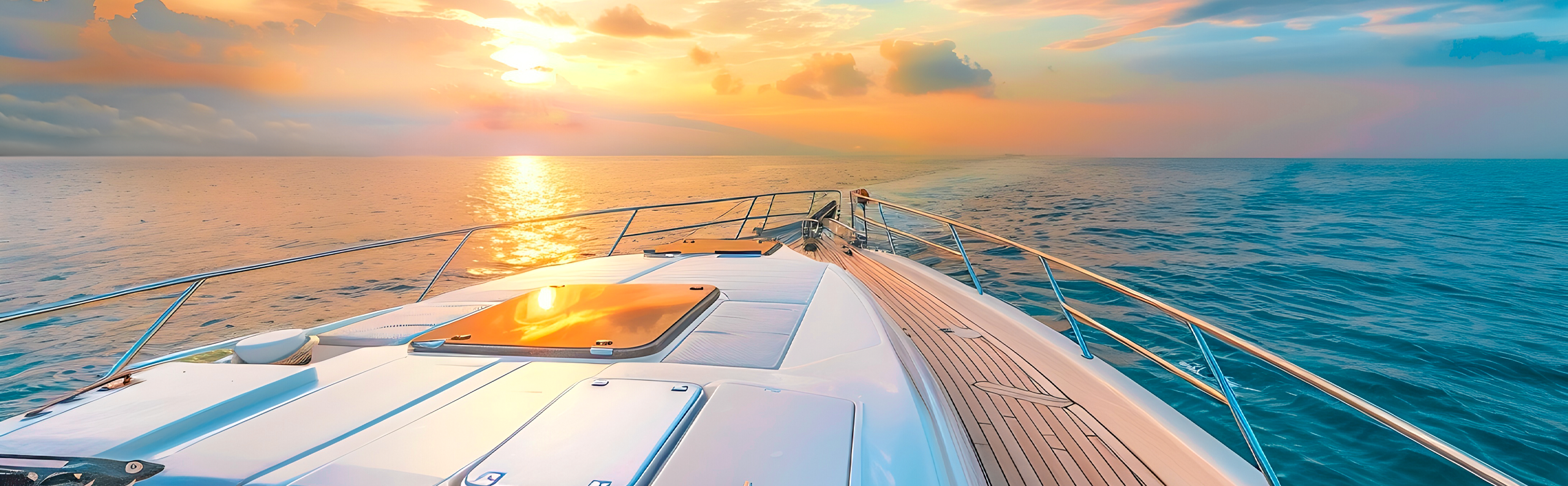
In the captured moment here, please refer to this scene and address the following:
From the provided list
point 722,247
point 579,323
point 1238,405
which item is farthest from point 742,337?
point 722,247

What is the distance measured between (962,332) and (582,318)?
2.31 meters

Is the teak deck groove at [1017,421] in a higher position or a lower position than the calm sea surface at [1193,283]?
higher

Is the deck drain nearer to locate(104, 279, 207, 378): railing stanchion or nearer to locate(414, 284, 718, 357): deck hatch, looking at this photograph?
locate(414, 284, 718, 357): deck hatch

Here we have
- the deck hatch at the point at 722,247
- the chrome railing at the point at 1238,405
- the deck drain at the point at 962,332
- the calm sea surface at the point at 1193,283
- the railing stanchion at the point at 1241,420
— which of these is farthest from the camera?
the deck hatch at the point at 722,247

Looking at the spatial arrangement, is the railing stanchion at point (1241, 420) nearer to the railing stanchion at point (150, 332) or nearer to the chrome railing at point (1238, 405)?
the chrome railing at point (1238, 405)

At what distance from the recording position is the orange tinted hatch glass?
198 cm

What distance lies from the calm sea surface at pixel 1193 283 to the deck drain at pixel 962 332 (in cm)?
164

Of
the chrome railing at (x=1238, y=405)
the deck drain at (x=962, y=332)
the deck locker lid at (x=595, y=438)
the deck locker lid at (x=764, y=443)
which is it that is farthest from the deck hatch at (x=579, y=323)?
the chrome railing at (x=1238, y=405)

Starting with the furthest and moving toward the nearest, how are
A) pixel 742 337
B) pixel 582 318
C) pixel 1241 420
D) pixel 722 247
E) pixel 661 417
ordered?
pixel 722 247
pixel 582 318
pixel 742 337
pixel 1241 420
pixel 661 417

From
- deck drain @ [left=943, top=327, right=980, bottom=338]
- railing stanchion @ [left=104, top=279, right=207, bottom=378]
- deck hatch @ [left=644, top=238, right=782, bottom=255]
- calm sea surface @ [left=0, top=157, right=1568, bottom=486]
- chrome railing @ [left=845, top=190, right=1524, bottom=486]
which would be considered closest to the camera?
chrome railing @ [left=845, top=190, right=1524, bottom=486]

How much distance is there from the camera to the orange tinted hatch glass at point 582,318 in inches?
78.0

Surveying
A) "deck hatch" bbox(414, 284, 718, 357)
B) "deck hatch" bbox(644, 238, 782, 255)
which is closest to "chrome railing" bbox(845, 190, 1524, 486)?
"deck hatch" bbox(414, 284, 718, 357)

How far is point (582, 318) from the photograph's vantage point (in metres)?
2.25

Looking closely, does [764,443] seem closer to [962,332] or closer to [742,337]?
[742,337]
